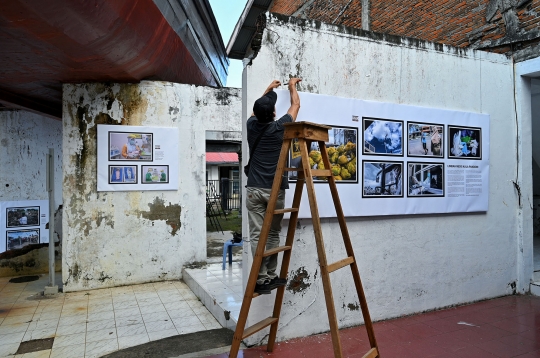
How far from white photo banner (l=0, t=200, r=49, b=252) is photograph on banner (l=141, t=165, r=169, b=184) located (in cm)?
229

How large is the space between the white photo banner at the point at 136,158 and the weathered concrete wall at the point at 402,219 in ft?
9.17

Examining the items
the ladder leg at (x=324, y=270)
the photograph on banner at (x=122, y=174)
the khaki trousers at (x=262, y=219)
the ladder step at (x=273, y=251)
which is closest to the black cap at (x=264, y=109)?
the ladder leg at (x=324, y=270)

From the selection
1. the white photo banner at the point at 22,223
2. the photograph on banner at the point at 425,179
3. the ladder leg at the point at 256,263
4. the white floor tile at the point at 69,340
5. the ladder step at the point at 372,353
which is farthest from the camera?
the white photo banner at the point at 22,223

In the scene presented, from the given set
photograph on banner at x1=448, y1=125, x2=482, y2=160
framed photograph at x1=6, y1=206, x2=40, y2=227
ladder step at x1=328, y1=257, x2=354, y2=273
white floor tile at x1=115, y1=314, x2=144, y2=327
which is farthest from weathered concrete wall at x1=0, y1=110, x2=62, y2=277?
photograph on banner at x1=448, y1=125, x2=482, y2=160

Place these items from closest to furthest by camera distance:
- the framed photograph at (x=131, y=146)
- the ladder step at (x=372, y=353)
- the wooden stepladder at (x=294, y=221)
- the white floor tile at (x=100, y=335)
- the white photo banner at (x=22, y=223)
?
the wooden stepladder at (x=294, y=221) < the ladder step at (x=372, y=353) < the white floor tile at (x=100, y=335) < the framed photograph at (x=131, y=146) < the white photo banner at (x=22, y=223)

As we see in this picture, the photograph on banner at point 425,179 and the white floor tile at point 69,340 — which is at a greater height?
the photograph on banner at point 425,179

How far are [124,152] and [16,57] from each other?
6.09 feet

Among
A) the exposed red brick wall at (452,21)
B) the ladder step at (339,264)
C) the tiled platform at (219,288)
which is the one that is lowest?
the tiled platform at (219,288)

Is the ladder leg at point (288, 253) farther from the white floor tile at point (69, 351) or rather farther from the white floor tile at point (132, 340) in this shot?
the white floor tile at point (69, 351)

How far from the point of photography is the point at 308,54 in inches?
143

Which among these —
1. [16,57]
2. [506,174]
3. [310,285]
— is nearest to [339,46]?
[310,285]

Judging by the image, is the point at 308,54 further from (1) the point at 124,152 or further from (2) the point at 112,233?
(2) the point at 112,233

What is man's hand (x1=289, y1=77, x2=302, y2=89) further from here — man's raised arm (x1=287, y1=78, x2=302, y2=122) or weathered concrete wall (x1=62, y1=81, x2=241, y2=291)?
weathered concrete wall (x1=62, y1=81, x2=241, y2=291)

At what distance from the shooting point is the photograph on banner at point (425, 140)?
4.07m
